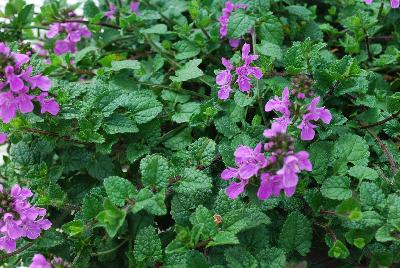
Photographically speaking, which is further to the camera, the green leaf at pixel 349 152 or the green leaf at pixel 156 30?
the green leaf at pixel 156 30

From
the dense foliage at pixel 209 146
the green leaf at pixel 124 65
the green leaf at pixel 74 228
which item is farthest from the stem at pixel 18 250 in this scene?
the green leaf at pixel 124 65

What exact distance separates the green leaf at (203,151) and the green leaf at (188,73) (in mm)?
234

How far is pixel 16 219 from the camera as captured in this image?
1.15 meters

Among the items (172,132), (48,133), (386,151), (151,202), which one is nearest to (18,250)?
(48,133)

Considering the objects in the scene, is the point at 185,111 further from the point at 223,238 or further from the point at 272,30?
the point at 223,238

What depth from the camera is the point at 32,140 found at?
1493 millimetres

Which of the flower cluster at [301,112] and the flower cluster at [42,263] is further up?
the flower cluster at [301,112]

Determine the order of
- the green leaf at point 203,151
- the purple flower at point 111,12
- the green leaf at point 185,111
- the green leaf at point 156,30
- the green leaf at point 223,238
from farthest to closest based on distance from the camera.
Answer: the purple flower at point 111,12 → the green leaf at point 156,30 → the green leaf at point 185,111 → the green leaf at point 203,151 → the green leaf at point 223,238

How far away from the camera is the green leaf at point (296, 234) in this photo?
117cm

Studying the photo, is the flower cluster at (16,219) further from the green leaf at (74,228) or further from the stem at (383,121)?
the stem at (383,121)

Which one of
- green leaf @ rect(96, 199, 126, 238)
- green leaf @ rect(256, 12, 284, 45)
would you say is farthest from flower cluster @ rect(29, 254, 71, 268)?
green leaf @ rect(256, 12, 284, 45)

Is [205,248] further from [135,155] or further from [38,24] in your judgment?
[38,24]

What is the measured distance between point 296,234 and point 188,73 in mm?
564

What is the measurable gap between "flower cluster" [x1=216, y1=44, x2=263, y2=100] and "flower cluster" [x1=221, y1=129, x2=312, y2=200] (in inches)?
12.8
